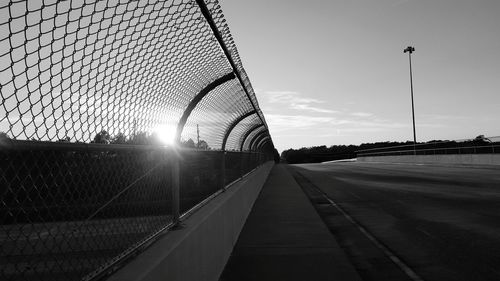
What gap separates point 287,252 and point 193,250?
2736mm

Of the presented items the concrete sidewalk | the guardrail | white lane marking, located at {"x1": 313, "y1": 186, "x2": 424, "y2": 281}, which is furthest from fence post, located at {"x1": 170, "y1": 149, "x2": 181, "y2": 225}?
white lane marking, located at {"x1": 313, "y1": 186, "x2": 424, "y2": 281}

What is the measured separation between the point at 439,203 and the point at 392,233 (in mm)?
4281

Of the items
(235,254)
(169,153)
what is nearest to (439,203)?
Result: (235,254)

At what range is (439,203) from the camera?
11.5 meters

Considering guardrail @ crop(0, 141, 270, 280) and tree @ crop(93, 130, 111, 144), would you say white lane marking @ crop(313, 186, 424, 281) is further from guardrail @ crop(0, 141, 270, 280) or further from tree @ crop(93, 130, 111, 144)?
tree @ crop(93, 130, 111, 144)

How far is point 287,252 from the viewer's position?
645 cm

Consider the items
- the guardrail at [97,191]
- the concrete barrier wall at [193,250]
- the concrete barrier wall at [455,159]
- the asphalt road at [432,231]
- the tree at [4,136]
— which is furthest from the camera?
the concrete barrier wall at [455,159]

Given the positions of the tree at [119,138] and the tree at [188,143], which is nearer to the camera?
the tree at [119,138]

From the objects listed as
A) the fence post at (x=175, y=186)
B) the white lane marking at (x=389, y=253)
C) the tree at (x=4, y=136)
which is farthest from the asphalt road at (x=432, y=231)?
the tree at (x=4, y=136)

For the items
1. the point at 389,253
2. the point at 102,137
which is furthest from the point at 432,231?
the point at 102,137

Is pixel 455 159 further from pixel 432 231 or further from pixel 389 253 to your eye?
pixel 389 253

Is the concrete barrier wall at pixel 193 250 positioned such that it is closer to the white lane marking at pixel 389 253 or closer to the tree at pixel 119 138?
the tree at pixel 119 138

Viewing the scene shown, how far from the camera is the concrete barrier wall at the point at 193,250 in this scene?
2941 mm

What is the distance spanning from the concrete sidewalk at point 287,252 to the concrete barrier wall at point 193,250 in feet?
0.86
